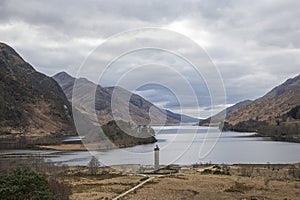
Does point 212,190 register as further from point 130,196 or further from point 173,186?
point 130,196

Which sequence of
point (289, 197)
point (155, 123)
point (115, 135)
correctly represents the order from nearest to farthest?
point (289, 197), point (155, 123), point (115, 135)

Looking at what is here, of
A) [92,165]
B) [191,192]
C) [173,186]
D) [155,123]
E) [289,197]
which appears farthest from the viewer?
[155,123]

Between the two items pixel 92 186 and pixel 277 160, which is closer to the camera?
pixel 92 186

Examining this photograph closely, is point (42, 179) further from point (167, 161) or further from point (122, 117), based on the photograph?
point (122, 117)

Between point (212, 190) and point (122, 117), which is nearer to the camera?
point (212, 190)

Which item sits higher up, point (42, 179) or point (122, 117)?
point (122, 117)

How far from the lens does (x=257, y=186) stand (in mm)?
41188

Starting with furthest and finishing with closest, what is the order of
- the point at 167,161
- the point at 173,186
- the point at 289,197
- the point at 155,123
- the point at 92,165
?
1. the point at 155,123
2. the point at 167,161
3. the point at 92,165
4. the point at 173,186
5. the point at 289,197

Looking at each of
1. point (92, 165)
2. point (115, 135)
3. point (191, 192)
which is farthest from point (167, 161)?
point (115, 135)

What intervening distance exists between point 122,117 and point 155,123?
832cm

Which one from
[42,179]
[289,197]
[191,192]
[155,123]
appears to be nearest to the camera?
[42,179]

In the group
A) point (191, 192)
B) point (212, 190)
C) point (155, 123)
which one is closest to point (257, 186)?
point (212, 190)

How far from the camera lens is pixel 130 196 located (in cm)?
3434

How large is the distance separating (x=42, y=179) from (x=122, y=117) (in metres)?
80.1
